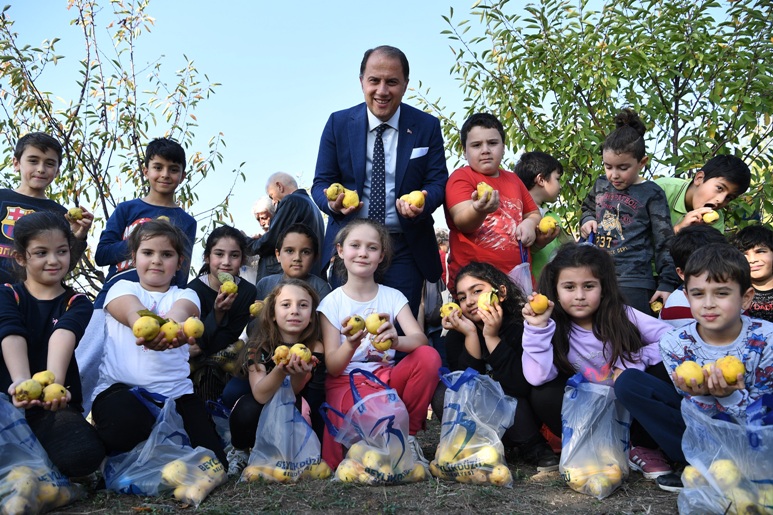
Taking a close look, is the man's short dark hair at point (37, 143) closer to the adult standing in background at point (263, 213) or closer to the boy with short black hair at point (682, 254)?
the adult standing in background at point (263, 213)

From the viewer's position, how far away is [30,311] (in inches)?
143

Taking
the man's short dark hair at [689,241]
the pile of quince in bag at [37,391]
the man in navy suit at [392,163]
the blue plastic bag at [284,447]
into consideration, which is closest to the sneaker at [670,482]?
the man's short dark hair at [689,241]

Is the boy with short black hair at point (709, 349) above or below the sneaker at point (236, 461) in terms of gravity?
above

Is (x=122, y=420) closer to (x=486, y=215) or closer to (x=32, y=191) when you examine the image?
(x=32, y=191)

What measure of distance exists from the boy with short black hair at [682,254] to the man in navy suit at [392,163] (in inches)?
55.9

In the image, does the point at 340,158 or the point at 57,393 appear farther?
the point at 340,158

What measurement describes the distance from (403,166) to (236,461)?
2.01 meters

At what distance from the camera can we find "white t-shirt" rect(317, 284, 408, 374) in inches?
157

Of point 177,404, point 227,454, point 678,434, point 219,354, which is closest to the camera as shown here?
point 678,434

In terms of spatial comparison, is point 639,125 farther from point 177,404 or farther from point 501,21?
point 177,404

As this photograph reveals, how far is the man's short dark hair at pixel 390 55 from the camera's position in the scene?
4.41 meters

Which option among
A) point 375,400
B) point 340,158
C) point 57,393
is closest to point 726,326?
point 375,400

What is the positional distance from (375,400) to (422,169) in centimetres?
166

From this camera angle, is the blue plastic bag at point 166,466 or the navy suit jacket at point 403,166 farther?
the navy suit jacket at point 403,166
